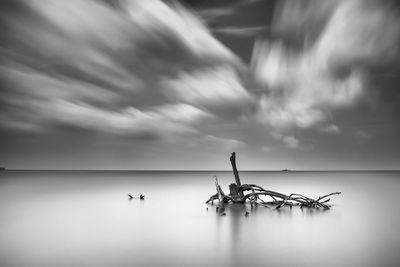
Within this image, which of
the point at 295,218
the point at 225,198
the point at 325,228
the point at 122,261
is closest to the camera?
the point at 122,261

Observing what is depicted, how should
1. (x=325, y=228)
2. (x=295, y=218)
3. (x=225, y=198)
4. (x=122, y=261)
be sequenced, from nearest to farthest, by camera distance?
1. (x=122, y=261)
2. (x=325, y=228)
3. (x=295, y=218)
4. (x=225, y=198)

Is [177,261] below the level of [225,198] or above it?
below

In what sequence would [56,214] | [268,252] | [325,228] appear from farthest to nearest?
[56,214]
[325,228]
[268,252]

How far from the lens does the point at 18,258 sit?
32.4 ft

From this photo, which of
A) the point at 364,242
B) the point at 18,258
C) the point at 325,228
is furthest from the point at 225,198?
the point at 18,258

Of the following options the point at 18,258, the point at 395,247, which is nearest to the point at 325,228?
the point at 395,247

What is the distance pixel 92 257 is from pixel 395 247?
1193 centimetres

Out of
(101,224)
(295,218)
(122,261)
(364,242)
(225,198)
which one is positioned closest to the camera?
(122,261)

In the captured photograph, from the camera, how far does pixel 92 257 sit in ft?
32.6

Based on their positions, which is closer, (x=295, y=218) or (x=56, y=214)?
(x=295, y=218)

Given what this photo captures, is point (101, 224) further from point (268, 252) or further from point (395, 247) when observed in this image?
point (395, 247)

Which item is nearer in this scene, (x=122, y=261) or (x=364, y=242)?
(x=122, y=261)

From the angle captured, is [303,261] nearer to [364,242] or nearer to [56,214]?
[364,242]

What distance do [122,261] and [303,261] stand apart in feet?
20.6
